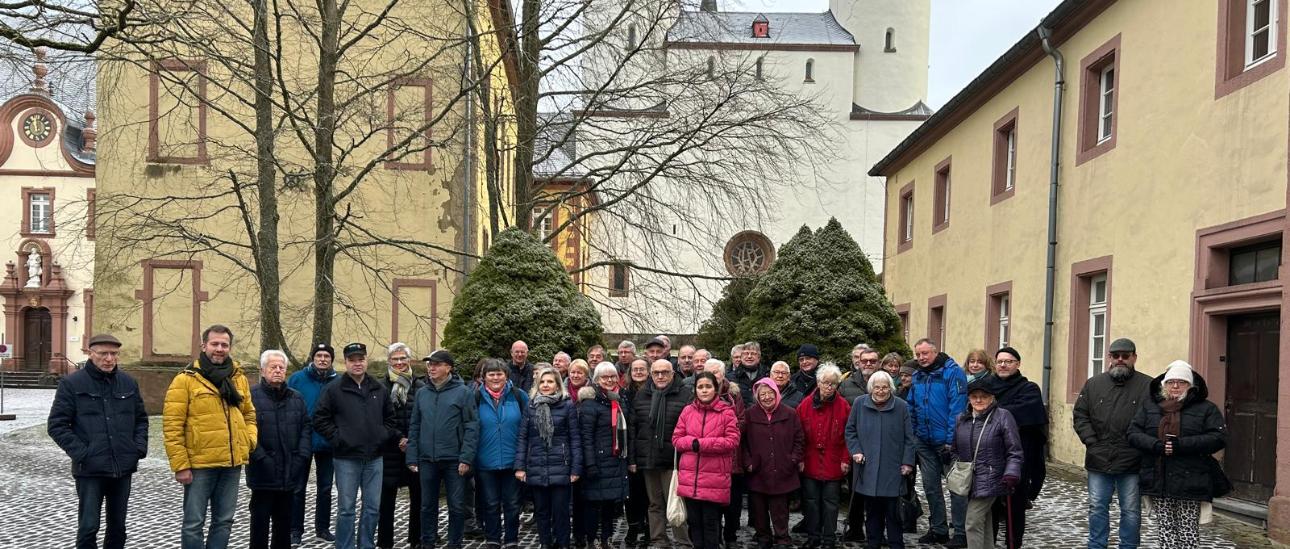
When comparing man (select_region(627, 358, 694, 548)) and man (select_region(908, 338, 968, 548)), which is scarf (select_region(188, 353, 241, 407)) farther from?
man (select_region(908, 338, 968, 548))

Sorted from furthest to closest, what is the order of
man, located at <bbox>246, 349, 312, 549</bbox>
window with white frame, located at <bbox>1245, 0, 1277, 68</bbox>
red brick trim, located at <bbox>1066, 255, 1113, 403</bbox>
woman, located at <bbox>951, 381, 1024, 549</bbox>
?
red brick trim, located at <bbox>1066, 255, 1113, 403</bbox> < window with white frame, located at <bbox>1245, 0, 1277, 68</bbox> < woman, located at <bbox>951, 381, 1024, 549</bbox> < man, located at <bbox>246, 349, 312, 549</bbox>

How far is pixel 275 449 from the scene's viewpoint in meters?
7.21

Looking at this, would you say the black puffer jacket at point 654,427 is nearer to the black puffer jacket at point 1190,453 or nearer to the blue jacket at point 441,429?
the blue jacket at point 441,429

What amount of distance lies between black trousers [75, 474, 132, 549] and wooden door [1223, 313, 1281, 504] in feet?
31.6

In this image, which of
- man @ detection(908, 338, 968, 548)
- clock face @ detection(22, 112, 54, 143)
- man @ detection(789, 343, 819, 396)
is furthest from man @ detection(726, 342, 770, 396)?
clock face @ detection(22, 112, 54, 143)

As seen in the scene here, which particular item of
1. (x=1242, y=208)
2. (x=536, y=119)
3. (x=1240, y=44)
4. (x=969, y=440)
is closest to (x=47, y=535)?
(x=969, y=440)

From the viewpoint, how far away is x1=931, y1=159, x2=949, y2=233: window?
2117cm

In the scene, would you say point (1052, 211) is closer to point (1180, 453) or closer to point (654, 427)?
point (1180, 453)

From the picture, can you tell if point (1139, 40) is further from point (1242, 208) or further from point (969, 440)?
point (969, 440)

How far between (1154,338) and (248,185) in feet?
36.2

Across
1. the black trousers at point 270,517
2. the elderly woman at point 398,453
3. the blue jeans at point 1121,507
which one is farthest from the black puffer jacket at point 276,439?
the blue jeans at point 1121,507

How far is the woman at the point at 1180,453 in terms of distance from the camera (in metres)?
6.91

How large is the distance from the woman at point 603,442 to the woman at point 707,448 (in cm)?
49

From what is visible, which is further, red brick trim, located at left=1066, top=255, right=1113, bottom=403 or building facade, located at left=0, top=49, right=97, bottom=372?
building facade, located at left=0, top=49, right=97, bottom=372
